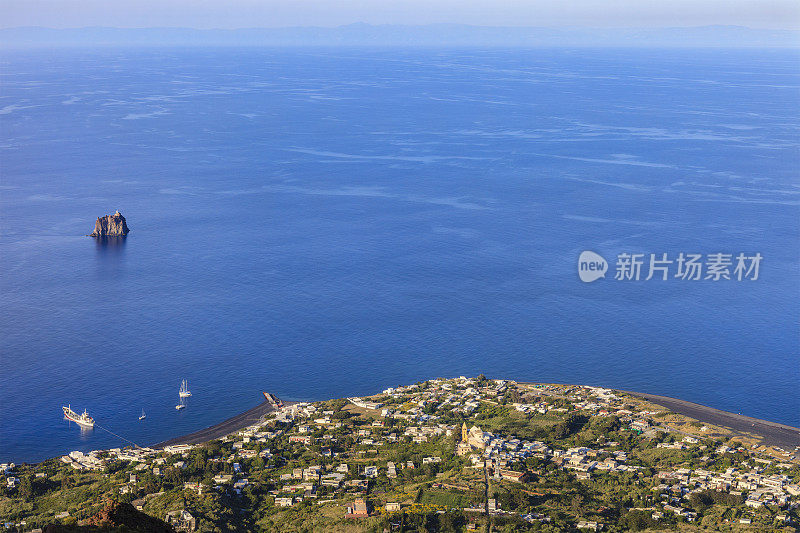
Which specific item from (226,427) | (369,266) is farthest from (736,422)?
(369,266)

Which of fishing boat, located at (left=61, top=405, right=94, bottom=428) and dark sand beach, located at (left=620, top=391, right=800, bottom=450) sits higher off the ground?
dark sand beach, located at (left=620, top=391, right=800, bottom=450)

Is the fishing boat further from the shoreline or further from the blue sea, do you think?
the shoreline

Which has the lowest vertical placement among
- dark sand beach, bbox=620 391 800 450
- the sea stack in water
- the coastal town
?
the coastal town

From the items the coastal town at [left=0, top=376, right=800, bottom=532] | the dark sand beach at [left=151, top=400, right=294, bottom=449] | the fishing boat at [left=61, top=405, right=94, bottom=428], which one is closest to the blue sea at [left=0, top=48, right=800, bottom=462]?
the fishing boat at [left=61, top=405, right=94, bottom=428]

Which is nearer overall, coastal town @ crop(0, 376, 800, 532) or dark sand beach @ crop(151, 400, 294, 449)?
coastal town @ crop(0, 376, 800, 532)

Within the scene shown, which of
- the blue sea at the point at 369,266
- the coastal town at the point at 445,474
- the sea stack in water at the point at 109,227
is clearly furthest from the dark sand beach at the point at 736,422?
the sea stack in water at the point at 109,227

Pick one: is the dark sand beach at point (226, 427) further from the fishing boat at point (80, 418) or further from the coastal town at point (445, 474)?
the fishing boat at point (80, 418)

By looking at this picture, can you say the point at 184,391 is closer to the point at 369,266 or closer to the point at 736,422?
the point at 369,266

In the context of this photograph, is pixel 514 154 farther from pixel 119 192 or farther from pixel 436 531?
pixel 436 531
